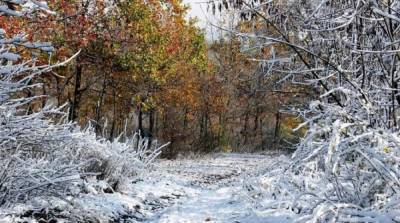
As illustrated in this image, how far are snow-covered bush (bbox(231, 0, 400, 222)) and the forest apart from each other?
16 mm

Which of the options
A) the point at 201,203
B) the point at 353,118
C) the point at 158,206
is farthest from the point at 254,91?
the point at 353,118

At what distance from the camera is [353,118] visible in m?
3.07

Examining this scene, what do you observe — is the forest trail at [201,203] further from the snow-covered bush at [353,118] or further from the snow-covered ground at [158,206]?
the snow-covered bush at [353,118]

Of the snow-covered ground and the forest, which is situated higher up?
the forest

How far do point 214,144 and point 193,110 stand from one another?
8.54ft

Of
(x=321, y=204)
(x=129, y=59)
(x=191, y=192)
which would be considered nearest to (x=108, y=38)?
(x=129, y=59)

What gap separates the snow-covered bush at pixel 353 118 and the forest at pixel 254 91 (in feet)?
0.05

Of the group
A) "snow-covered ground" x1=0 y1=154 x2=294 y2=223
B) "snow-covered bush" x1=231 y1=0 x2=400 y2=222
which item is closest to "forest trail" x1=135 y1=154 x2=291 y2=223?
"snow-covered ground" x1=0 y1=154 x2=294 y2=223

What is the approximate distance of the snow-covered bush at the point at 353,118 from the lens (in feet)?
9.87

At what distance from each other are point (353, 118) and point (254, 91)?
5465mm

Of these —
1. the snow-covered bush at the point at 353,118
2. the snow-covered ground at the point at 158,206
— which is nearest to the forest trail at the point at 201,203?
the snow-covered ground at the point at 158,206

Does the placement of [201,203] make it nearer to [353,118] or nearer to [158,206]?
[158,206]

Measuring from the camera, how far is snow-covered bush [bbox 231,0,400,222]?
3008mm

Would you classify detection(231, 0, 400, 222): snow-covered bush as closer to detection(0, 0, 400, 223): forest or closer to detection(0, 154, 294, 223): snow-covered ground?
detection(0, 0, 400, 223): forest
